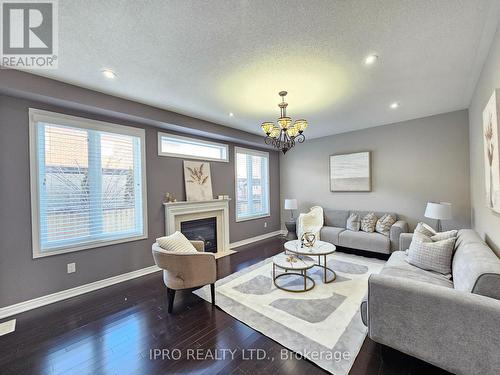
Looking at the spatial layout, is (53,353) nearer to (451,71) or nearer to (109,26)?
(109,26)

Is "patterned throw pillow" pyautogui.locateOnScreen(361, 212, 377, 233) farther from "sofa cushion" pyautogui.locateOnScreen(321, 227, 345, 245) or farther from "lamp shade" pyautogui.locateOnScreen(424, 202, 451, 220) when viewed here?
"lamp shade" pyautogui.locateOnScreen(424, 202, 451, 220)

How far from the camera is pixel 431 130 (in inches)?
161

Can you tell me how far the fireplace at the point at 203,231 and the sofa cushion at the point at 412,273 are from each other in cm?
325

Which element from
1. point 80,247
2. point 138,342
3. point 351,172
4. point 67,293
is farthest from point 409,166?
point 67,293

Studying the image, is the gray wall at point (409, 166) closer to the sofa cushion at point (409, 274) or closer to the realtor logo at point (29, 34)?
the sofa cushion at point (409, 274)

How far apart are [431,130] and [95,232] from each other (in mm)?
6157

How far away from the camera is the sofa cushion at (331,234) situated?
4.53 meters

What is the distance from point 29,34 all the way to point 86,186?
186 centimetres

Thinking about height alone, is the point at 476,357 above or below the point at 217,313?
above

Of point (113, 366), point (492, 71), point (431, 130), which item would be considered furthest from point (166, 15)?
point (431, 130)

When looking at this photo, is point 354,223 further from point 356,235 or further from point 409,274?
point 409,274

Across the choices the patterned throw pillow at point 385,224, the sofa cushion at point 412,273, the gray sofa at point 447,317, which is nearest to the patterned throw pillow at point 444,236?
the sofa cushion at point 412,273

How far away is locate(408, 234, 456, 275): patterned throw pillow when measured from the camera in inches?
91.4

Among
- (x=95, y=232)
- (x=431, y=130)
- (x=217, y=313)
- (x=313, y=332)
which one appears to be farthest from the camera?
(x=431, y=130)
